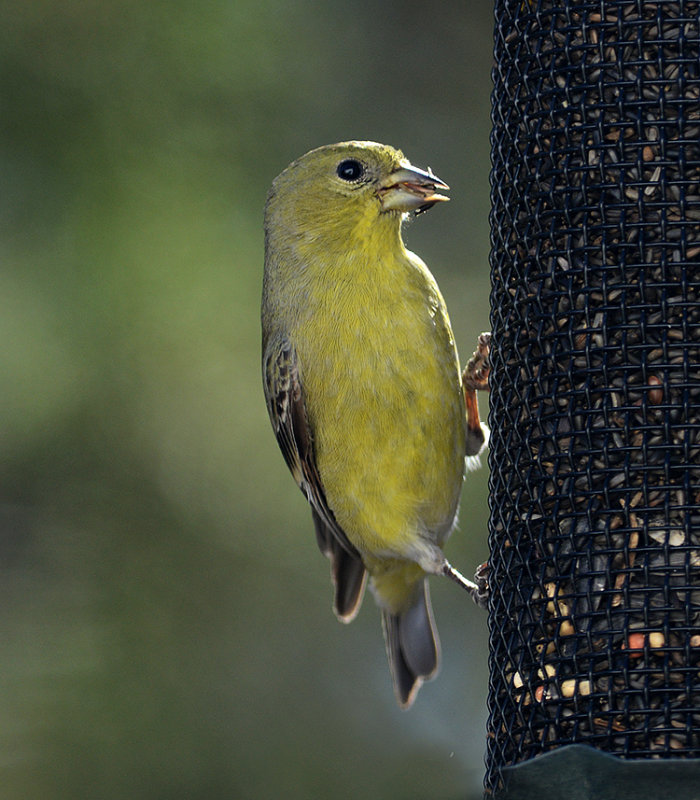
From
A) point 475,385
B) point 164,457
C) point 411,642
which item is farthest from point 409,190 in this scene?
point 164,457

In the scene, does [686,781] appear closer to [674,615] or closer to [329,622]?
[674,615]

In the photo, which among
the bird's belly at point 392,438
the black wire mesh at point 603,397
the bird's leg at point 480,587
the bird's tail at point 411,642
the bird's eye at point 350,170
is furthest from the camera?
the bird's tail at point 411,642

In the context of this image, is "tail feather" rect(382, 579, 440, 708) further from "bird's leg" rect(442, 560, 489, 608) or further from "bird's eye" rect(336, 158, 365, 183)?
"bird's eye" rect(336, 158, 365, 183)

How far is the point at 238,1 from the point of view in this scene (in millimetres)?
9086

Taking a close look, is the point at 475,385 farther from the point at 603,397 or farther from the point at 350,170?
the point at 603,397

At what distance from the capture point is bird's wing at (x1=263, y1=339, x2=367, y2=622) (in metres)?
5.88

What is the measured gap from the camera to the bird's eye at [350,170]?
581cm

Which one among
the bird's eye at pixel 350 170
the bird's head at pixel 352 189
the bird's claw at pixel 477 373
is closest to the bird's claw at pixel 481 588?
the bird's claw at pixel 477 373

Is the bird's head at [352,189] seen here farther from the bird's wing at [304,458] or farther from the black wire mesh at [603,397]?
the black wire mesh at [603,397]

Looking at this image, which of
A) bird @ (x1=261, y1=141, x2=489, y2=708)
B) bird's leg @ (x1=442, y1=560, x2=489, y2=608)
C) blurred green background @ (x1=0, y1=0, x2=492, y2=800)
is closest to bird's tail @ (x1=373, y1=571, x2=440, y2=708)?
bird @ (x1=261, y1=141, x2=489, y2=708)

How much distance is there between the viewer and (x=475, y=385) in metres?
5.82

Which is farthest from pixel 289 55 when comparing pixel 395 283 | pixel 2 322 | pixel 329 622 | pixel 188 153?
pixel 395 283

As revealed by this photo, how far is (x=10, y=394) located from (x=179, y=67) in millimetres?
2487

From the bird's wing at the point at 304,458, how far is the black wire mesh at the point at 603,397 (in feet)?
4.95
